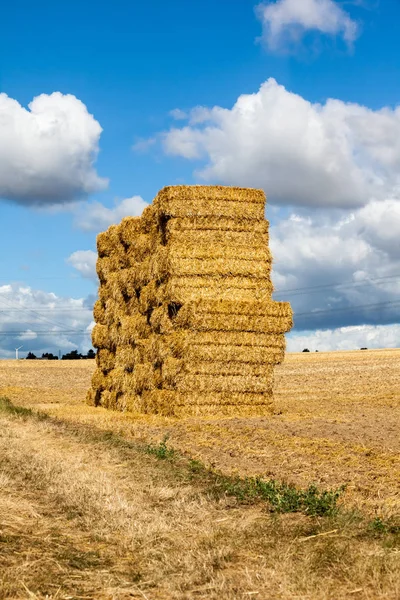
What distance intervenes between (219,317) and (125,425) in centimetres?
389

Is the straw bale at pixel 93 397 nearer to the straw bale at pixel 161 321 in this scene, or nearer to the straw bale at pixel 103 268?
the straw bale at pixel 103 268

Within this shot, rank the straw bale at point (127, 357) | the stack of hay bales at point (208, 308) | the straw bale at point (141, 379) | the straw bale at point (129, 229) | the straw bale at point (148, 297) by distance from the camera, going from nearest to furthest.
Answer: the stack of hay bales at point (208, 308), the straw bale at point (141, 379), the straw bale at point (148, 297), the straw bale at point (127, 357), the straw bale at point (129, 229)

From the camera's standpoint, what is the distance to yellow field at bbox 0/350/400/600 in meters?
5.64

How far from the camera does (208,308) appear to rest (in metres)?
19.0

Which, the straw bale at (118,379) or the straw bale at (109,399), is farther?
the straw bale at (109,399)

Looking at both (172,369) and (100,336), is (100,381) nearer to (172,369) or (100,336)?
(100,336)

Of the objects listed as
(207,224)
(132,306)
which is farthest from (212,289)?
(132,306)

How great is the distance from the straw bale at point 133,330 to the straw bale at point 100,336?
4.74 ft

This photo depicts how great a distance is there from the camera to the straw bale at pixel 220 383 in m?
18.9

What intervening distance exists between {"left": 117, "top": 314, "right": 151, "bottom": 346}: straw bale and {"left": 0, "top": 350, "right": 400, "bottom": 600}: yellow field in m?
5.63

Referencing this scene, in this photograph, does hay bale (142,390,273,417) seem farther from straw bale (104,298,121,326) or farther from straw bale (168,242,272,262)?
straw bale (104,298,121,326)

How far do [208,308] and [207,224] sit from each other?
2.34m

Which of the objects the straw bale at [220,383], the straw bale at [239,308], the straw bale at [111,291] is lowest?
the straw bale at [220,383]

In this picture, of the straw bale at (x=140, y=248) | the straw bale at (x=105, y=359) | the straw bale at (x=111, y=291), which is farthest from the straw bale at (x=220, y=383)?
the straw bale at (x=105, y=359)
